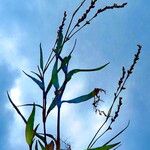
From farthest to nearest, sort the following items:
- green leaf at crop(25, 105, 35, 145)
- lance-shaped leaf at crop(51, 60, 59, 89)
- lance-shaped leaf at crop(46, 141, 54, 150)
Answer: lance-shaped leaf at crop(51, 60, 59, 89), green leaf at crop(25, 105, 35, 145), lance-shaped leaf at crop(46, 141, 54, 150)

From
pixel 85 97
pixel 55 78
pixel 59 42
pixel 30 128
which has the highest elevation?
pixel 59 42

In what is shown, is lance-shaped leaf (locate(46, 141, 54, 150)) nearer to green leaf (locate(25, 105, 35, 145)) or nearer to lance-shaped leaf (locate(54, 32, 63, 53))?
green leaf (locate(25, 105, 35, 145))

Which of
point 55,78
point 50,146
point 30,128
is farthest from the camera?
point 55,78

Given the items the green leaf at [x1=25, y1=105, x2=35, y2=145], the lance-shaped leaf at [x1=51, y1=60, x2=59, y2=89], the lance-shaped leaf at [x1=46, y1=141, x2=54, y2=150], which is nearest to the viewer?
the lance-shaped leaf at [x1=46, y1=141, x2=54, y2=150]

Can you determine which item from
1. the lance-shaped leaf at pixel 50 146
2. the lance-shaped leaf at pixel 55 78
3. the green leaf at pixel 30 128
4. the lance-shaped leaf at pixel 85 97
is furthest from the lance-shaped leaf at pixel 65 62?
the lance-shaped leaf at pixel 50 146

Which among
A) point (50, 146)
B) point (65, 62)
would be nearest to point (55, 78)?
point (65, 62)

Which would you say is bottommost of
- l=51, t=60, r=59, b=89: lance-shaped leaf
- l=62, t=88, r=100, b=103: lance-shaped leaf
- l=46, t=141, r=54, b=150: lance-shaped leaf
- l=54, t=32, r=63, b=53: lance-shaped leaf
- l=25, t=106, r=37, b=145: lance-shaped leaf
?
l=46, t=141, r=54, b=150: lance-shaped leaf

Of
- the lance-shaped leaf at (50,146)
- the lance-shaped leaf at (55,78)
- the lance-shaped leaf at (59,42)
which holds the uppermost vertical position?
the lance-shaped leaf at (59,42)

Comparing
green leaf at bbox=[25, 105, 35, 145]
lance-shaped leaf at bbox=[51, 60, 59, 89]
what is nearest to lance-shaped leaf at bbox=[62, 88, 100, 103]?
lance-shaped leaf at bbox=[51, 60, 59, 89]

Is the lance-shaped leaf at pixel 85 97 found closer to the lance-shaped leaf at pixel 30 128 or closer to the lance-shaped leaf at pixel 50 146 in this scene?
the lance-shaped leaf at pixel 30 128

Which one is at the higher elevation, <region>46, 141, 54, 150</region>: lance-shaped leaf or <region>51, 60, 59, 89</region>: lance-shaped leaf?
<region>51, 60, 59, 89</region>: lance-shaped leaf

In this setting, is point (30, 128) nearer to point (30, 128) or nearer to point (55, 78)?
point (30, 128)

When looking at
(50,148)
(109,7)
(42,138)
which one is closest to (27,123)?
(42,138)
